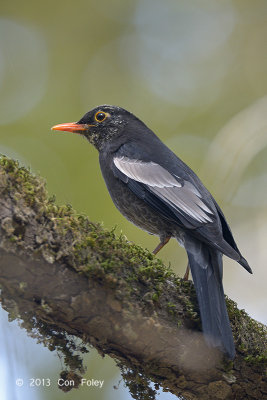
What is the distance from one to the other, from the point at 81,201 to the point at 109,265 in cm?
418

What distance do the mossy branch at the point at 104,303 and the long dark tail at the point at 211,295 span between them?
79mm

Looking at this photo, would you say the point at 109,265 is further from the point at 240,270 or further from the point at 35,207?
the point at 240,270

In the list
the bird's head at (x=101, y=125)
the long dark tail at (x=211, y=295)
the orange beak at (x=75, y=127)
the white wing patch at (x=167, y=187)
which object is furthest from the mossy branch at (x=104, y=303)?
the orange beak at (x=75, y=127)

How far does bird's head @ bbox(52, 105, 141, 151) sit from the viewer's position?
5.37 meters

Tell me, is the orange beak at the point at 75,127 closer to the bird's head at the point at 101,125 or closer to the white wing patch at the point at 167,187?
the bird's head at the point at 101,125

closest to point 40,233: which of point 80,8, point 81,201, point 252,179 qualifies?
point 81,201

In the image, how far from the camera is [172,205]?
3938mm

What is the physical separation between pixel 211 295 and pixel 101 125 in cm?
273

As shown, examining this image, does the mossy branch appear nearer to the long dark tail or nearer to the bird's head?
the long dark tail

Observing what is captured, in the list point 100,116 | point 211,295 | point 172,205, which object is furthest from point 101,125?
point 211,295

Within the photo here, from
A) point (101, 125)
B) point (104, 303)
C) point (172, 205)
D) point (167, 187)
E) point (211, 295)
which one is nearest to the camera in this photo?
point (104, 303)

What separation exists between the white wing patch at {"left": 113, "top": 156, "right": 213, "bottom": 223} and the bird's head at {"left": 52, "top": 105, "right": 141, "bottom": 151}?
87cm

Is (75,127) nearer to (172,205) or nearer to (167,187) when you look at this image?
(167,187)

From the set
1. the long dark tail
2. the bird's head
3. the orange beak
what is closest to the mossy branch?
the long dark tail
